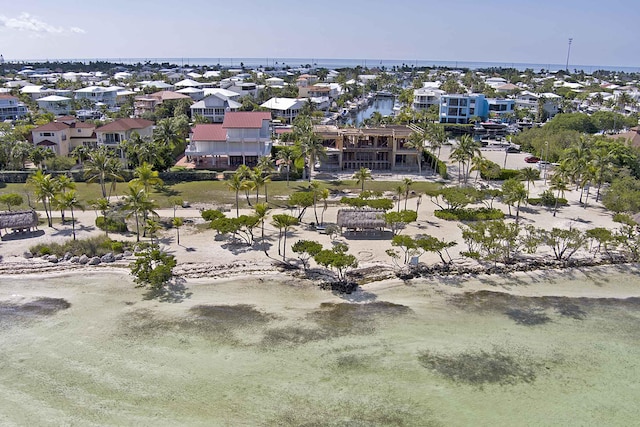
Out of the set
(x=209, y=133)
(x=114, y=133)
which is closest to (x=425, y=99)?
(x=209, y=133)

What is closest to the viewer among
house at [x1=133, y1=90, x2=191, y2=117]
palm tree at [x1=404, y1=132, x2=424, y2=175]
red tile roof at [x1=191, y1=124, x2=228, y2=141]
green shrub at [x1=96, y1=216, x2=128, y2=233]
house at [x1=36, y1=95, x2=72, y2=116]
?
green shrub at [x1=96, y1=216, x2=128, y2=233]

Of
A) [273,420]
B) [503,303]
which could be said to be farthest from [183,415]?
[503,303]

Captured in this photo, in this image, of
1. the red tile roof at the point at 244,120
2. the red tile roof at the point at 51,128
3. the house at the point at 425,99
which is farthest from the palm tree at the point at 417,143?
the house at the point at 425,99

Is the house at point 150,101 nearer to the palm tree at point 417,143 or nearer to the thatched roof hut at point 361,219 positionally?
the palm tree at point 417,143

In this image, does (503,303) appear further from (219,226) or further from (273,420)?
(219,226)

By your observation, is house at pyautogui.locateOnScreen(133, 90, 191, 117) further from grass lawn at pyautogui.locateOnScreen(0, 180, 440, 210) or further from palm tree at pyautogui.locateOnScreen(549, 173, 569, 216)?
palm tree at pyautogui.locateOnScreen(549, 173, 569, 216)

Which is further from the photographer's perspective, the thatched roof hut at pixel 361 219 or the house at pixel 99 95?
the house at pixel 99 95

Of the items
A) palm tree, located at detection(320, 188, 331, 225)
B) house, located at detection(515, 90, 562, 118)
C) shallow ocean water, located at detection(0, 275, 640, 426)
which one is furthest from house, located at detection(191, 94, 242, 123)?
house, located at detection(515, 90, 562, 118)
